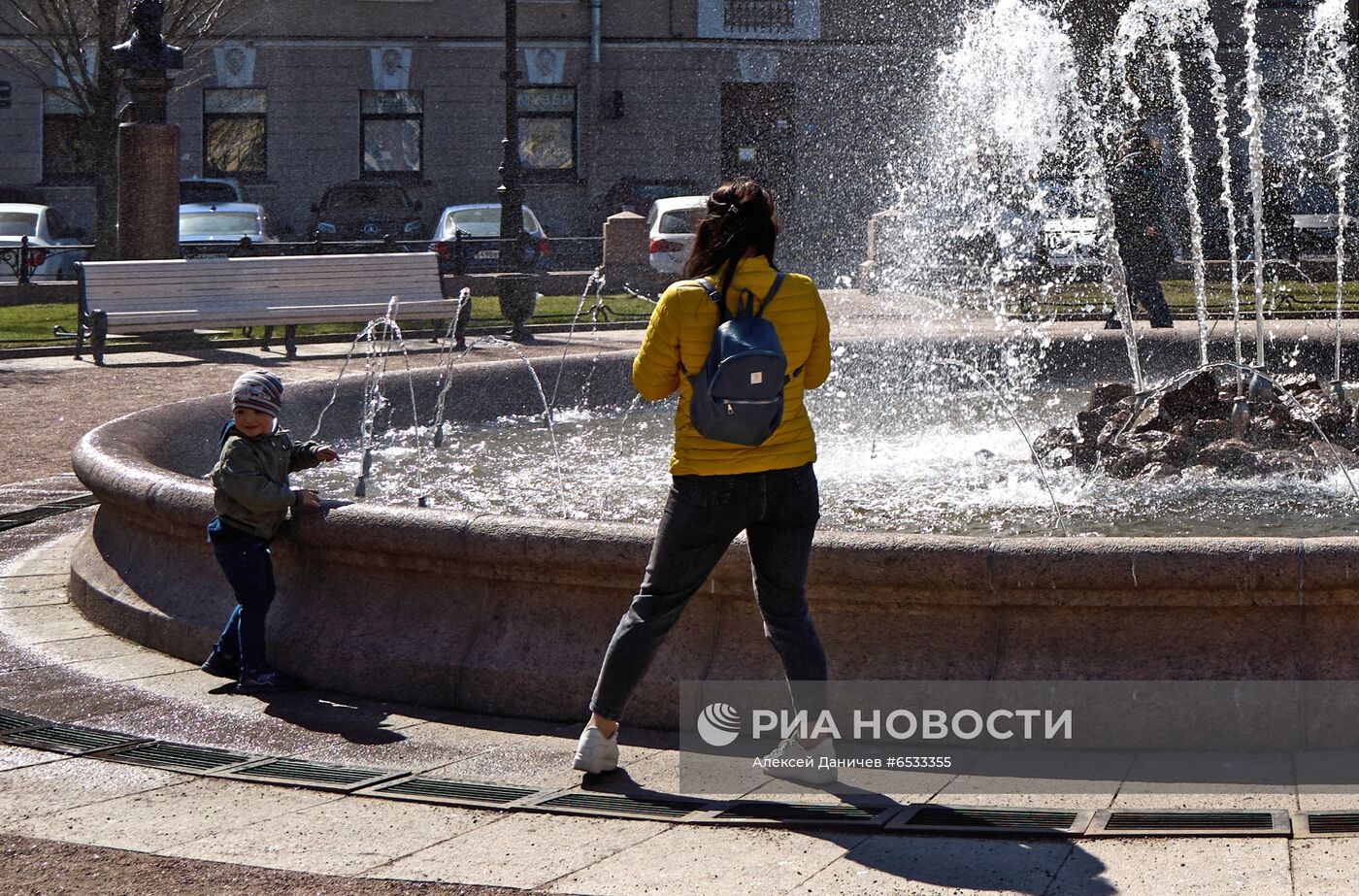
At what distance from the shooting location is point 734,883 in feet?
13.5

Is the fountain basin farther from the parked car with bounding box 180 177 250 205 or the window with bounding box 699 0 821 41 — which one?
the window with bounding box 699 0 821 41

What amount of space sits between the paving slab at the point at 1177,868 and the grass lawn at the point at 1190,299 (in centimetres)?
1420

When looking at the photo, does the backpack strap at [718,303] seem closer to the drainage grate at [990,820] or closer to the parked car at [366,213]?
the drainage grate at [990,820]

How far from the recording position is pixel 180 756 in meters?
5.24

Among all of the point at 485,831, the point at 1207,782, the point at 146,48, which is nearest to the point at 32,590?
the point at 485,831

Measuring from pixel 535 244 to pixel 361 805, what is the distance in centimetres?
2161

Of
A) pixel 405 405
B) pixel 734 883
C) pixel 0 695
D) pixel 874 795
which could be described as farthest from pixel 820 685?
pixel 405 405

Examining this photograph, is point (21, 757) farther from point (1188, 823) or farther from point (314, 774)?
point (1188, 823)

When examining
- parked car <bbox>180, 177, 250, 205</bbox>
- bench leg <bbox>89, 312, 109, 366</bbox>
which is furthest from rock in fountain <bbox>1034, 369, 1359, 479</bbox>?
parked car <bbox>180, 177, 250, 205</bbox>

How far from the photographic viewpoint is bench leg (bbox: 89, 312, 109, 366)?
1563 centimetres

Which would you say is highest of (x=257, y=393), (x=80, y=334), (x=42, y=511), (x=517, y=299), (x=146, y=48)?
(x=146, y=48)

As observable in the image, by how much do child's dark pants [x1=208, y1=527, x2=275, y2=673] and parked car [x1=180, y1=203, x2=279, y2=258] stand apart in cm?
1999

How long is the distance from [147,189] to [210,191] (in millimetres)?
11126

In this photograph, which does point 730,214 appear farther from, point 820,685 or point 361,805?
point 361,805
